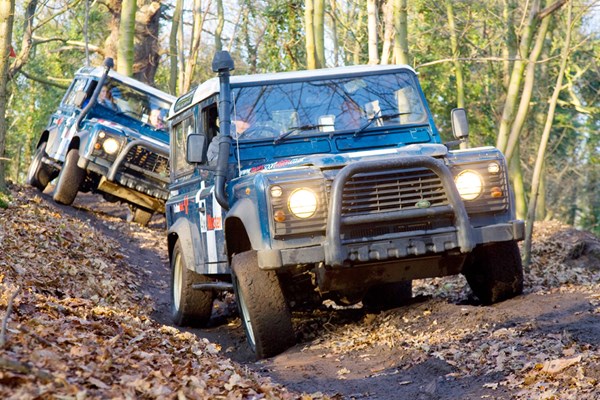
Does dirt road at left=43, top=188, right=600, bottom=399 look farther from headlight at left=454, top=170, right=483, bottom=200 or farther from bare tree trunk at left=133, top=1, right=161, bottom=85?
bare tree trunk at left=133, top=1, right=161, bottom=85

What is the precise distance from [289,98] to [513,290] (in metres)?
2.56

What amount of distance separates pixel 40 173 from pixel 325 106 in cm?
1202

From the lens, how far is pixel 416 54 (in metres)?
26.8

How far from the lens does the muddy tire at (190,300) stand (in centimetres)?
985

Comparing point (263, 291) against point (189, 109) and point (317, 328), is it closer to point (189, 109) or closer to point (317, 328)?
point (317, 328)

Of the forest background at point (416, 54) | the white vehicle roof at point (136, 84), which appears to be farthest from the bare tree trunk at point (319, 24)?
the white vehicle roof at point (136, 84)

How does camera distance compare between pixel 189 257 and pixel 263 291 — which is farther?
pixel 189 257

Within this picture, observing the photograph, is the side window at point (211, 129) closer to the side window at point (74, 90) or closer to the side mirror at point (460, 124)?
Result: the side mirror at point (460, 124)

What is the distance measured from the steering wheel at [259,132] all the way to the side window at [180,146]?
3.30ft

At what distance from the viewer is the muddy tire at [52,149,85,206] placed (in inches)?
672

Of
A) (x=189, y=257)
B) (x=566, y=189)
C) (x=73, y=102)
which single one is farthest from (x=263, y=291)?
(x=566, y=189)

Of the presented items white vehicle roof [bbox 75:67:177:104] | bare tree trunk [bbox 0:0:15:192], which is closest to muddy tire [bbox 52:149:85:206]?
white vehicle roof [bbox 75:67:177:104]

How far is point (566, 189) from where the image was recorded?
4297 cm

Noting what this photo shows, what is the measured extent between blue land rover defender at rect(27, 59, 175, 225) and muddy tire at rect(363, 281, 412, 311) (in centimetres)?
707
